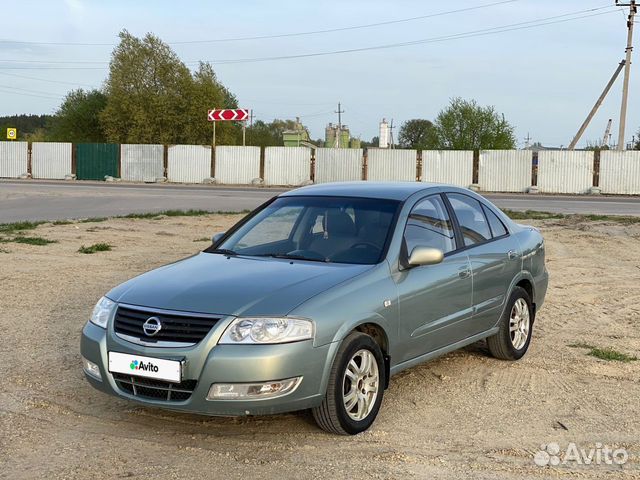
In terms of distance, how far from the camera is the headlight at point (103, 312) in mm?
4863

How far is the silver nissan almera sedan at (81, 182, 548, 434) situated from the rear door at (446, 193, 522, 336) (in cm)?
2

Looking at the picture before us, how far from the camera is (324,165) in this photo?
41.6 metres

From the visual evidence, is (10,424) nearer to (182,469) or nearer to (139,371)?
(139,371)

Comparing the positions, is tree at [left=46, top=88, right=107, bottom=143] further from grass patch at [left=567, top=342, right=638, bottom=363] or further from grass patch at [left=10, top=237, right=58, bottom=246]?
grass patch at [left=567, top=342, right=638, bottom=363]

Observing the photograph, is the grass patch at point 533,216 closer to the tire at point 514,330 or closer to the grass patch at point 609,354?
the grass patch at point 609,354

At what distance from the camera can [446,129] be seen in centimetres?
5219

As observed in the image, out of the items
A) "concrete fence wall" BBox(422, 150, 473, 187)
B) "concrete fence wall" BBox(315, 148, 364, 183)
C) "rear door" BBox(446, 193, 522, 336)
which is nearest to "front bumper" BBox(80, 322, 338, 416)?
"rear door" BBox(446, 193, 522, 336)

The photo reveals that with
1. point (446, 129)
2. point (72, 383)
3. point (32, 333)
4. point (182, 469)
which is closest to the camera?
point (182, 469)

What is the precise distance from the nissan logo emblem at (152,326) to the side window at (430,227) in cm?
182

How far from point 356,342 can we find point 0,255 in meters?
9.01

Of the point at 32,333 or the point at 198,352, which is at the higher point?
the point at 198,352

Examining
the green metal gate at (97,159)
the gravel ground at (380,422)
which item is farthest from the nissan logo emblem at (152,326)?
the green metal gate at (97,159)

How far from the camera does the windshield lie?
17.7ft

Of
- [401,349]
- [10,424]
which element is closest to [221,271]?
[401,349]
